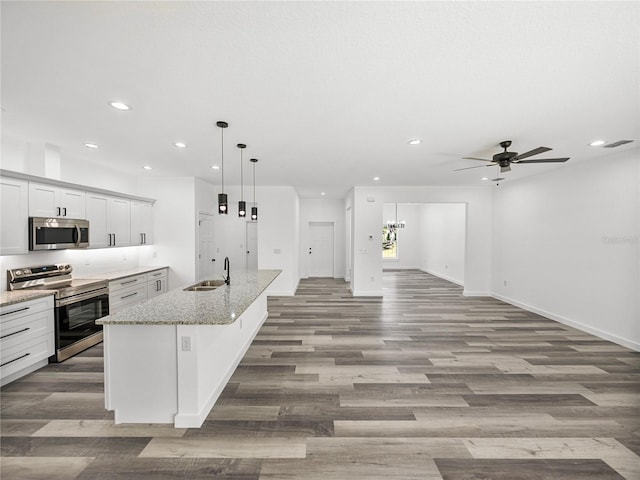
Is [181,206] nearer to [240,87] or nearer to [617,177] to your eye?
[240,87]

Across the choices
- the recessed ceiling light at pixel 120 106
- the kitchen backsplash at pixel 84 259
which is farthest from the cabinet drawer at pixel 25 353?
the recessed ceiling light at pixel 120 106

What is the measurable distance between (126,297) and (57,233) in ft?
4.50

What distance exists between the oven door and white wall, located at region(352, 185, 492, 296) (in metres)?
5.13

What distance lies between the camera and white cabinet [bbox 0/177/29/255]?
3.02 metres

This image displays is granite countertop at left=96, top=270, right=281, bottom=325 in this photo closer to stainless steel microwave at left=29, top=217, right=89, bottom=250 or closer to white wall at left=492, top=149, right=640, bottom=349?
stainless steel microwave at left=29, top=217, right=89, bottom=250

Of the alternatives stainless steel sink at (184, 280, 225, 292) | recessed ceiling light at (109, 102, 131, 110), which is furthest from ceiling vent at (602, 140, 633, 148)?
recessed ceiling light at (109, 102, 131, 110)

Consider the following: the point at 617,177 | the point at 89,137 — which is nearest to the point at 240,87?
the point at 89,137

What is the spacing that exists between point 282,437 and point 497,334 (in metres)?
3.79

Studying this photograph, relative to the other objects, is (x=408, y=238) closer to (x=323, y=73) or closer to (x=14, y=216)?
(x=323, y=73)

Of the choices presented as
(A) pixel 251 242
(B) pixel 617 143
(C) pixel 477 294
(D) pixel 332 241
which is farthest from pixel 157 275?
(B) pixel 617 143

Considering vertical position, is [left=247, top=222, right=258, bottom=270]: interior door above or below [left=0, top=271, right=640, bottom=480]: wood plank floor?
above

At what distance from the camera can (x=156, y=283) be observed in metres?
5.37

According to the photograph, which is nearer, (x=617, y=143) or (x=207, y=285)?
Result: (x=617, y=143)

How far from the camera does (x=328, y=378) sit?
Answer: 9.80ft
